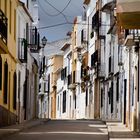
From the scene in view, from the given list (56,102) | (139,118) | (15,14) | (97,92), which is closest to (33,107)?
(97,92)

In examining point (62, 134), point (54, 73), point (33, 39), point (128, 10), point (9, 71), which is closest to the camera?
point (128, 10)

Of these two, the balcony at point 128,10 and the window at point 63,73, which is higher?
the balcony at point 128,10

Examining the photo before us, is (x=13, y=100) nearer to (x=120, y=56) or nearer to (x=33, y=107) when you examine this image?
(x=120, y=56)

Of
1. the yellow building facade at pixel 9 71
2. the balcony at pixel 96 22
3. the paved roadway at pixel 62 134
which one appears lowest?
the paved roadway at pixel 62 134

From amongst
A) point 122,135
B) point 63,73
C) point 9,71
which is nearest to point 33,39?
point 9,71

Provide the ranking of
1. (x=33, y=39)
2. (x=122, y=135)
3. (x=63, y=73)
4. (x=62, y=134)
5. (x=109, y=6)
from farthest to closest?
(x=63, y=73) → (x=33, y=39) → (x=109, y=6) → (x=62, y=134) → (x=122, y=135)

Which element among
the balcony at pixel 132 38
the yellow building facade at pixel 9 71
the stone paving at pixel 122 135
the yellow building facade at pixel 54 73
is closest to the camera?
the stone paving at pixel 122 135

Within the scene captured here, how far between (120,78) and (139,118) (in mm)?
12250

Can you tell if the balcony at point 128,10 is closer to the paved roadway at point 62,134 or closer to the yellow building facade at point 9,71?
the paved roadway at point 62,134

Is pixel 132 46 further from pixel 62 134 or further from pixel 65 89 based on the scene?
pixel 65 89

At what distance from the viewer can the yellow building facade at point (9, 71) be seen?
1075 inches

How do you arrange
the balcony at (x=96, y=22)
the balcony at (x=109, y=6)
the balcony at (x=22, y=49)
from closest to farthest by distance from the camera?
the balcony at (x=22, y=49), the balcony at (x=109, y=6), the balcony at (x=96, y=22)

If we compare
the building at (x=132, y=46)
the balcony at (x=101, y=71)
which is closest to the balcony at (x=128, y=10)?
the building at (x=132, y=46)

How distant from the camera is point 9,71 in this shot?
30188 millimetres
